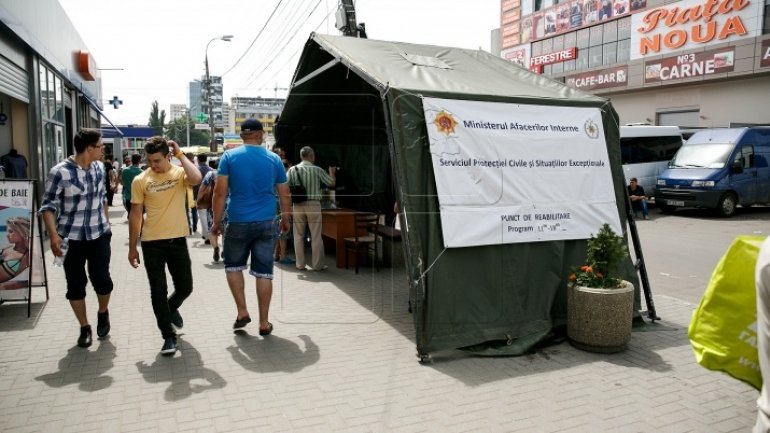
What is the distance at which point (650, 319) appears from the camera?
5969 mm

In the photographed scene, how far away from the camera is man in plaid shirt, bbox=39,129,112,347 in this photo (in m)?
4.75

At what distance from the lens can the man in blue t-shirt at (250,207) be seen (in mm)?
5055

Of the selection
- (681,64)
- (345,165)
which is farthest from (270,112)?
(345,165)

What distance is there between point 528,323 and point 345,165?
7.74m

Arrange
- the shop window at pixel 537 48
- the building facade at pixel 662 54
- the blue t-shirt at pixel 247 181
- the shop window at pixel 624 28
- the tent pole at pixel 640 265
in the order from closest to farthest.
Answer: the blue t-shirt at pixel 247 181
the tent pole at pixel 640 265
the building facade at pixel 662 54
the shop window at pixel 624 28
the shop window at pixel 537 48

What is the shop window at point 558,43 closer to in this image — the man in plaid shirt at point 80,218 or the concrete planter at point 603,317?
the concrete planter at point 603,317

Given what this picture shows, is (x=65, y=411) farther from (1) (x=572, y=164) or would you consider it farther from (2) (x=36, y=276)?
(1) (x=572, y=164)

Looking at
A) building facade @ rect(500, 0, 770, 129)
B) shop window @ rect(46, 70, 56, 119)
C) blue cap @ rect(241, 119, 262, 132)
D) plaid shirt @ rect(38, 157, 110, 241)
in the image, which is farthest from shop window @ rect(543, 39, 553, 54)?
plaid shirt @ rect(38, 157, 110, 241)

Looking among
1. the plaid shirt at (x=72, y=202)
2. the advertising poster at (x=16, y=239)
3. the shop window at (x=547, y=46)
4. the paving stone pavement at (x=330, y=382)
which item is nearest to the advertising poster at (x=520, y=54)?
the shop window at (x=547, y=46)

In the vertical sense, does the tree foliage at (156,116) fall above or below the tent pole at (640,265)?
above

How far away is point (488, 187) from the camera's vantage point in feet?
16.7

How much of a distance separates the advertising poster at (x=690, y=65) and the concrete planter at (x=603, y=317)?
2321 cm

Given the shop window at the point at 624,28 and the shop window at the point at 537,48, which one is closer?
the shop window at the point at 624,28

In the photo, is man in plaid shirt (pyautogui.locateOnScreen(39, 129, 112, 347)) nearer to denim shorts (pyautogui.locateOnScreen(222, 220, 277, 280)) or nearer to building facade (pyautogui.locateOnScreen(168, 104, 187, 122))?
denim shorts (pyautogui.locateOnScreen(222, 220, 277, 280))
